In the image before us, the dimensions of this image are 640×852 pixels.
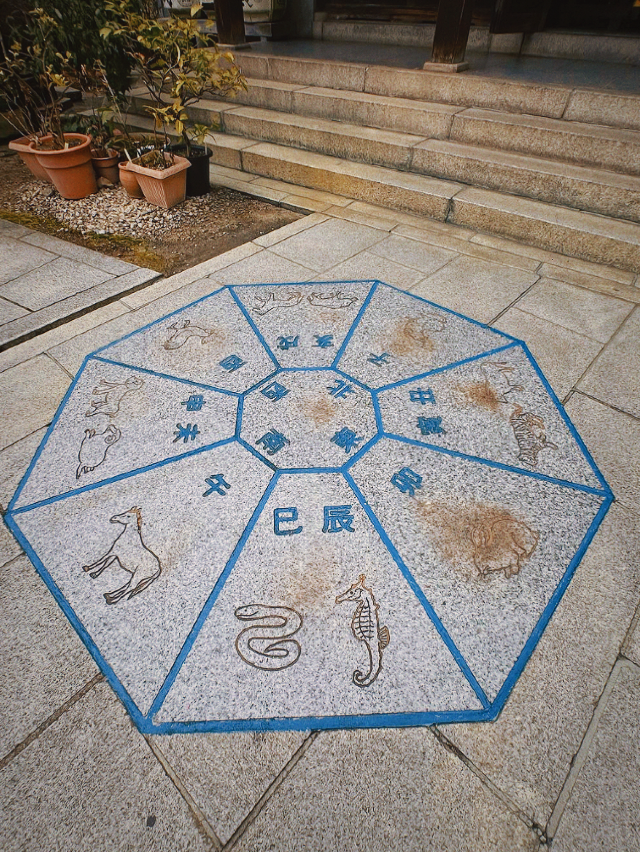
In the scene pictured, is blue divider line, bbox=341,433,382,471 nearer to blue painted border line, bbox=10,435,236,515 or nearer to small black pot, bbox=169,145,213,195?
blue painted border line, bbox=10,435,236,515

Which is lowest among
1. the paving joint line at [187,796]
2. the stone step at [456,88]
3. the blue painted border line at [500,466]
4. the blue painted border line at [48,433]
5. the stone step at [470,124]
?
the blue painted border line at [48,433]

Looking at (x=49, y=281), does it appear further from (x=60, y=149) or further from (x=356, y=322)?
(x=356, y=322)

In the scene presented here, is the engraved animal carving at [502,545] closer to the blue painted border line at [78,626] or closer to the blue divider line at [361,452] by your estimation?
the blue divider line at [361,452]

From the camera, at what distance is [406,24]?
744 centimetres

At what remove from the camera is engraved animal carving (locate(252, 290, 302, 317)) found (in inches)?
143

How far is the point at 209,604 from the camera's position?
1955mm

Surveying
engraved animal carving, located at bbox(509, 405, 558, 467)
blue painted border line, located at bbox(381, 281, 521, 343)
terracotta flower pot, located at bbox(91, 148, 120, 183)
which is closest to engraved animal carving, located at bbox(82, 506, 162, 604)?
engraved animal carving, located at bbox(509, 405, 558, 467)

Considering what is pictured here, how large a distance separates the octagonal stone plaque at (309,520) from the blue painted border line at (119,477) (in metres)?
0.01

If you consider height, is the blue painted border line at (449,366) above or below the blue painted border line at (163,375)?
above

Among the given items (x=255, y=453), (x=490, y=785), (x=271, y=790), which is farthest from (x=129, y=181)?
(x=490, y=785)

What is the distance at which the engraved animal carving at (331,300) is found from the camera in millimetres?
3684

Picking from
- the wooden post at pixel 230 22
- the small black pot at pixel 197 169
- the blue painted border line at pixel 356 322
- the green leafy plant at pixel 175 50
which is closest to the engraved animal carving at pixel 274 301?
the blue painted border line at pixel 356 322

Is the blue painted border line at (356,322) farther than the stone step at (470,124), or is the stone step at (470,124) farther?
the stone step at (470,124)

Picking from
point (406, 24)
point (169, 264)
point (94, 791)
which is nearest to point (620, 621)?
point (94, 791)
